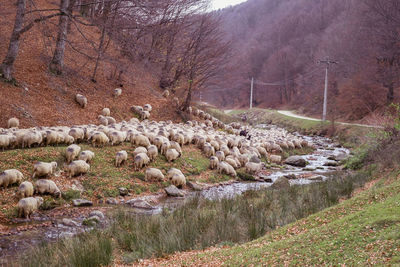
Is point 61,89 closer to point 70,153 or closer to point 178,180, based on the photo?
point 70,153

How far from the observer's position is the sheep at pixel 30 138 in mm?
10445

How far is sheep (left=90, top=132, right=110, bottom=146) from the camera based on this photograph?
38.9 feet

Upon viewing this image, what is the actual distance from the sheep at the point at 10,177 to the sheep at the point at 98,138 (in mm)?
3454

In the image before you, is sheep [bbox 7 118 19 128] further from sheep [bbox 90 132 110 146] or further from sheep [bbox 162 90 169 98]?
sheep [bbox 162 90 169 98]

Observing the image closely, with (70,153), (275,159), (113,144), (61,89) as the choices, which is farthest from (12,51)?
(275,159)

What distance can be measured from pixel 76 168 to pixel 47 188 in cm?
137

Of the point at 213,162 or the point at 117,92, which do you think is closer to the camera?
the point at 213,162

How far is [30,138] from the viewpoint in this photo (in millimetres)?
10477

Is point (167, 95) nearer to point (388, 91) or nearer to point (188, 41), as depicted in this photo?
point (188, 41)

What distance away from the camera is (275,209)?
7.86 meters

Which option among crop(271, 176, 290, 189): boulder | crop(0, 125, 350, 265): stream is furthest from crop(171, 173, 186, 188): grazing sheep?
crop(271, 176, 290, 189): boulder

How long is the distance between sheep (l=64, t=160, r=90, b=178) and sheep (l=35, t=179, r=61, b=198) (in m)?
1.06

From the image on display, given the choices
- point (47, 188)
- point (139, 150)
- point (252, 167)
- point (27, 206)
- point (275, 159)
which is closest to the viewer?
point (27, 206)

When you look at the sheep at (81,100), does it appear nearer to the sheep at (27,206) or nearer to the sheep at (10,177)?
the sheep at (10,177)
